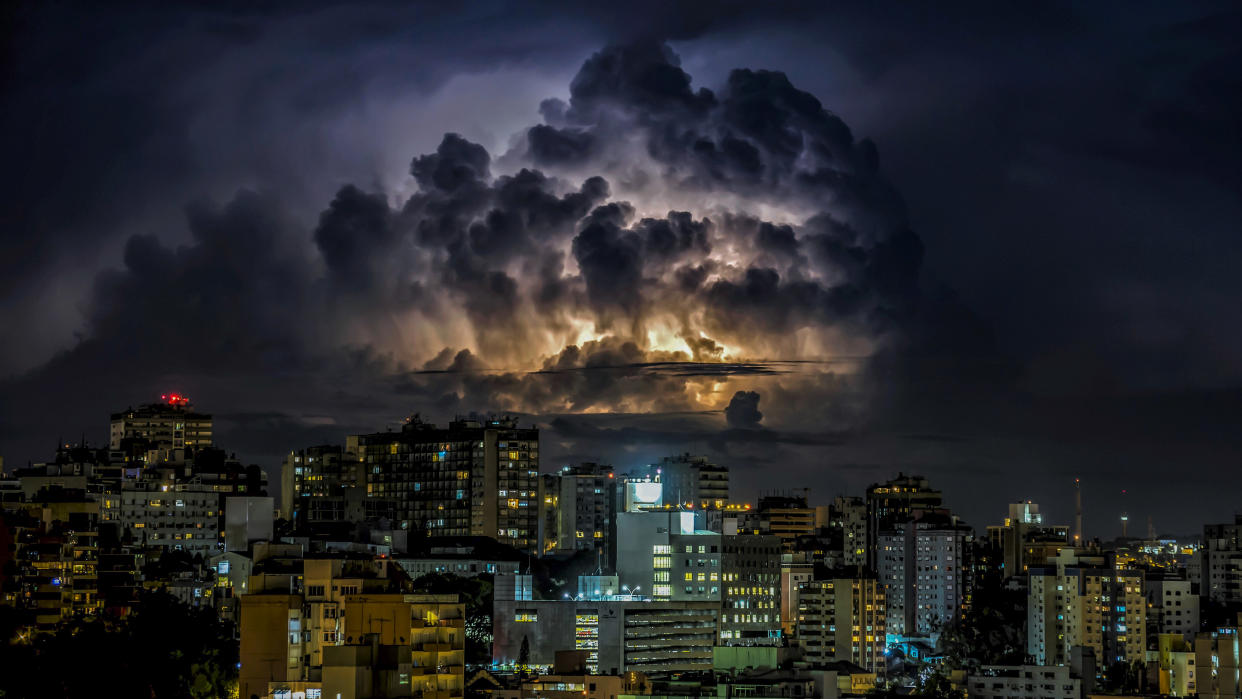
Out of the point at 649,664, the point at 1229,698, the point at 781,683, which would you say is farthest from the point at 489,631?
the point at 1229,698

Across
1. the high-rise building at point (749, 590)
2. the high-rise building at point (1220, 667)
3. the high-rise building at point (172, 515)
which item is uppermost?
the high-rise building at point (172, 515)

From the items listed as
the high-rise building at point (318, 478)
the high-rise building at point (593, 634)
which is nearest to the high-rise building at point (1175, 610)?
the high-rise building at point (593, 634)

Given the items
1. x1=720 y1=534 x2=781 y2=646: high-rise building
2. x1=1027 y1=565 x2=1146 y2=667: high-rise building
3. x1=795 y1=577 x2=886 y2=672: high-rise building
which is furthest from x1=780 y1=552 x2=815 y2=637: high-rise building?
x1=1027 y1=565 x2=1146 y2=667: high-rise building

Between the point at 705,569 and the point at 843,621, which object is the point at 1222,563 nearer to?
the point at 843,621

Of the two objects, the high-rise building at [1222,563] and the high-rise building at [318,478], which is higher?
the high-rise building at [318,478]

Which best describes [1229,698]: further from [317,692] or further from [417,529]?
[417,529]

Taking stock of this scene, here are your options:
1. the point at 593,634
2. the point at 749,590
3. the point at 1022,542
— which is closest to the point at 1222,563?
the point at 1022,542

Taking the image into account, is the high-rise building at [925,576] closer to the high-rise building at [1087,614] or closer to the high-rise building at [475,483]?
the high-rise building at [1087,614]
